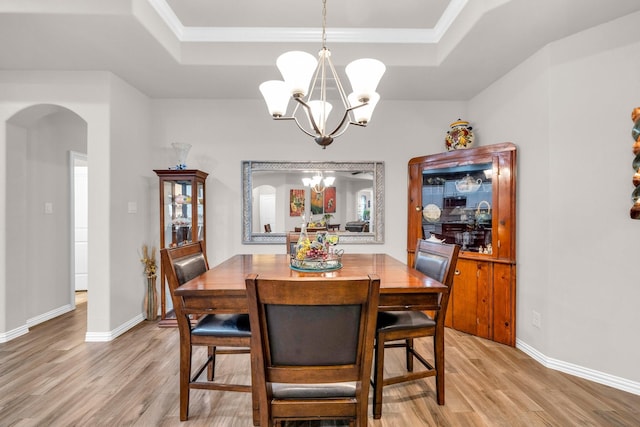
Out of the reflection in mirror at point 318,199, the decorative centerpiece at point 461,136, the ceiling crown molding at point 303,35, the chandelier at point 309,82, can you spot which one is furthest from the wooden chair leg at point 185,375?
the decorative centerpiece at point 461,136

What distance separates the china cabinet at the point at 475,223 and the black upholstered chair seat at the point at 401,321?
1319 millimetres

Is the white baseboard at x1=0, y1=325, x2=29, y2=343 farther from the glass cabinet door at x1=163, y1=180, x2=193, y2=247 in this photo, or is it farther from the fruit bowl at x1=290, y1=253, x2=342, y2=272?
the fruit bowl at x1=290, y1=253, x2=342, y2=272

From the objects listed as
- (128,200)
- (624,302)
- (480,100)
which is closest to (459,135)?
(480,100)

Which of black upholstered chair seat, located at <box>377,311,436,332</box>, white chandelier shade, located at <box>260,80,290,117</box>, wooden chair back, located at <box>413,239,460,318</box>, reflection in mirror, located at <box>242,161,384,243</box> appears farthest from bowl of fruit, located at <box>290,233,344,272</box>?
reflection in mirror, located at <box>242,161,384,243</box>

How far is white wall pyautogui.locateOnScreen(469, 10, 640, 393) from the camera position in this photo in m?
2.13

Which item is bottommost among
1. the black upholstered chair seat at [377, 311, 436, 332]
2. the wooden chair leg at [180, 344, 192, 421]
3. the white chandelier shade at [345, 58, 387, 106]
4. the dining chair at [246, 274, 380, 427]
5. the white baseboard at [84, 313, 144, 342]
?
the white baseboard at [84, 313, 144, 342]

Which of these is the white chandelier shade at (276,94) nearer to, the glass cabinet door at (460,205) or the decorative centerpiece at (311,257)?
the decorative centerpiece at (311,257)

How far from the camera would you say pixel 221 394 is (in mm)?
2078

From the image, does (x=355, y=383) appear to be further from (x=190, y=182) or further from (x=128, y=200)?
(x=128, y=200)

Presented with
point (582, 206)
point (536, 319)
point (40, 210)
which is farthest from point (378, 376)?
point (40, 210)

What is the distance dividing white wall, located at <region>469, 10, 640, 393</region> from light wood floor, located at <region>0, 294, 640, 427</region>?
0.96ft

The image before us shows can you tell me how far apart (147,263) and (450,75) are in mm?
3735

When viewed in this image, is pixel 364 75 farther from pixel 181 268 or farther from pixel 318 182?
pixel 318 182

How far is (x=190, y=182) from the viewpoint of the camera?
3340mm
